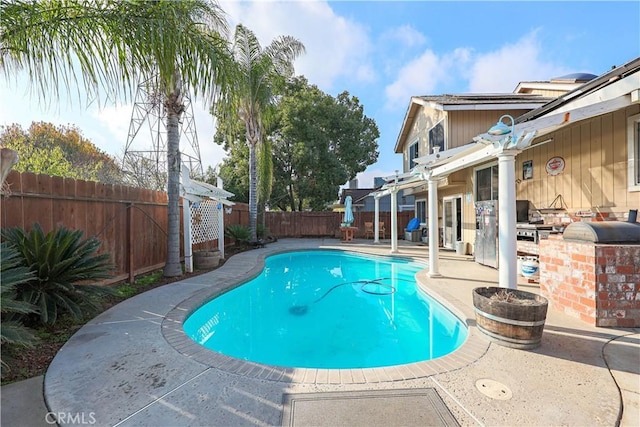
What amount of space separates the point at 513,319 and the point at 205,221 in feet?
29.8

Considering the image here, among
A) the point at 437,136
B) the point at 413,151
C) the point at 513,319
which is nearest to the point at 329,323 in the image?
the point at 513,319

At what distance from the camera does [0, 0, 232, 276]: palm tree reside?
11.9 feet

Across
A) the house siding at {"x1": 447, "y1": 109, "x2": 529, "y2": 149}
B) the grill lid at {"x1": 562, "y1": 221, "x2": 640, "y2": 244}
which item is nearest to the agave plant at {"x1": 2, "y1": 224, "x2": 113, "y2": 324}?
the grill lid at {"x1": 562, "y1": 221, "x2": 640, "y2": 244}

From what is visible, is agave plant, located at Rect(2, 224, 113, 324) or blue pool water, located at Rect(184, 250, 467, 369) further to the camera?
blue pool water, located at Rect(184, 250, 467, 369)

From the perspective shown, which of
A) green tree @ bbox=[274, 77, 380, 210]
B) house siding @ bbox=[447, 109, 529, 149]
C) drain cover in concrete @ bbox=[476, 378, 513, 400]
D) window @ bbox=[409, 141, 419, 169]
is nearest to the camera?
drain cover in concrete @ bbox=[476, 378, 513, 400]

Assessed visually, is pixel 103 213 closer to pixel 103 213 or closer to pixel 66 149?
pixel 103 213

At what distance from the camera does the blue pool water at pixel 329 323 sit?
4047 mm

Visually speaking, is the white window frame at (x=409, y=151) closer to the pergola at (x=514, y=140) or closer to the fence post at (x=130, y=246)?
the pergola at (x=514, y=140)

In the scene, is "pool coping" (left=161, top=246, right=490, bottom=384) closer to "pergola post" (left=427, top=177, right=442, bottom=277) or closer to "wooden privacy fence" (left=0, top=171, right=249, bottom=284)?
"pergola post" (left=427, top=177, right=442, bottom=277)

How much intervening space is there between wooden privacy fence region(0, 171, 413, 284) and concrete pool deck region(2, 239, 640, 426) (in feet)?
6.73

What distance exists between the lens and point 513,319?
10.8ft

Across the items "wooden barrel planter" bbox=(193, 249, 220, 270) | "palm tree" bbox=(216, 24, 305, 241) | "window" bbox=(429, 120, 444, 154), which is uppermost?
"palm tree" bbox=(216, 24, 305, 241)

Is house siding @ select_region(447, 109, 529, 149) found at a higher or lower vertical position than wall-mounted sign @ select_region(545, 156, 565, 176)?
higher

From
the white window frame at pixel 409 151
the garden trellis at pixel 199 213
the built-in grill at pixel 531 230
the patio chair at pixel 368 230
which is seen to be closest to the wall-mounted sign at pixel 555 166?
the built-in grill at pixel 531 230
